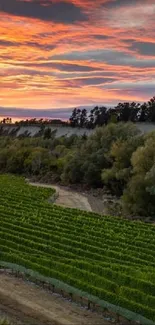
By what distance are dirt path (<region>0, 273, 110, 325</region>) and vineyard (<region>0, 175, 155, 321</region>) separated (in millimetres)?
1509

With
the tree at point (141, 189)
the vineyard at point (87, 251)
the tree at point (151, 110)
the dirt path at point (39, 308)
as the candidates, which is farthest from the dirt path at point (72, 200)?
the tree at point (151, 110)

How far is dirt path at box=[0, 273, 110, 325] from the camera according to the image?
73.9 ft

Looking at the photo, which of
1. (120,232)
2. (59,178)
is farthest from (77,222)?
(59,178)

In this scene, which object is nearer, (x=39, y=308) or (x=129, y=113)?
(x=39, y=308)

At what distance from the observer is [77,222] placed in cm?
4972

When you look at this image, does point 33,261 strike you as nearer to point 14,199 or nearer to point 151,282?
point 151,282

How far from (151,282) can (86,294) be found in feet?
13.7

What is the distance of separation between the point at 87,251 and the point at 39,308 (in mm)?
11853

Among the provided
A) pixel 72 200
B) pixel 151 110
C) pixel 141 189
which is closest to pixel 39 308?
pixel 141 189

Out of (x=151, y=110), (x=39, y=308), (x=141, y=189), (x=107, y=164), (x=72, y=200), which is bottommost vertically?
(x=72, y=200)

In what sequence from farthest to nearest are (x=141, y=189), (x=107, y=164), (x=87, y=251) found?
(x=107, y=164), (x=141, y=189), (x=87, y=251)

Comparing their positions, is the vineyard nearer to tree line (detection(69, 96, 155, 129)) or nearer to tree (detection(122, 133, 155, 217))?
tree (detection(122, 133, 155, 217))

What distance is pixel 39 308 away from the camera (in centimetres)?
2378

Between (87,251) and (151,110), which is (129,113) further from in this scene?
(87,251)
